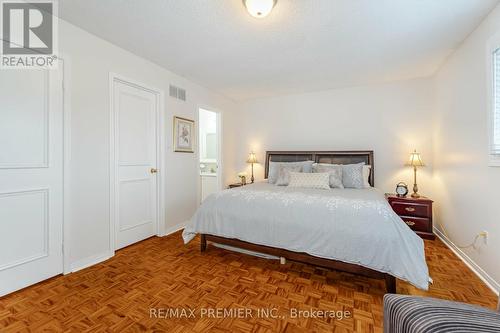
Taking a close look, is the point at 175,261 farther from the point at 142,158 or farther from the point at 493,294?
the point at 493,294

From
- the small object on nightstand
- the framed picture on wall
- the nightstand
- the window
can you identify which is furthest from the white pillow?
the framed picture on wall

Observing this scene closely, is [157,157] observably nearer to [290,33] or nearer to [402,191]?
[290,33]

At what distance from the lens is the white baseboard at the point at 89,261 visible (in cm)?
226

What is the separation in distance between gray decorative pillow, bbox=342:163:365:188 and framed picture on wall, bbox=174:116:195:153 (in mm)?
2492

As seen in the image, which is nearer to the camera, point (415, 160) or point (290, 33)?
point (290, 33)

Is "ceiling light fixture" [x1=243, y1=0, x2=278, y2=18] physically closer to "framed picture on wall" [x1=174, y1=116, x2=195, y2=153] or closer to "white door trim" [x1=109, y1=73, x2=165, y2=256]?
"white door trim" [x1=109, y1=73, x2=165, y2=256]

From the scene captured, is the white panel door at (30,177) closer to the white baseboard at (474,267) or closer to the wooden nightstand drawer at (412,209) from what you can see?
the white baseboard at (474,267)

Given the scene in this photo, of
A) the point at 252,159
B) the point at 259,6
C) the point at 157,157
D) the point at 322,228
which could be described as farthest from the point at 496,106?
the point at 157,157

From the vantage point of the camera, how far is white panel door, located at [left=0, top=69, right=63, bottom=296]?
185 cm

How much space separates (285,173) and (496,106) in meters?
2.36

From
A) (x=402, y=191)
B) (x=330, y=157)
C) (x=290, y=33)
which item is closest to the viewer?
(x=290, y=33)

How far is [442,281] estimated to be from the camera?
2055 mm

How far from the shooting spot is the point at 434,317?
879mm

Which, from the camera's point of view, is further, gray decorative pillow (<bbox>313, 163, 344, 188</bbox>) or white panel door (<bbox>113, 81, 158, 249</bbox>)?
gray decorative pillow (<bbox>313, 163, 344, 188</bbox>)
